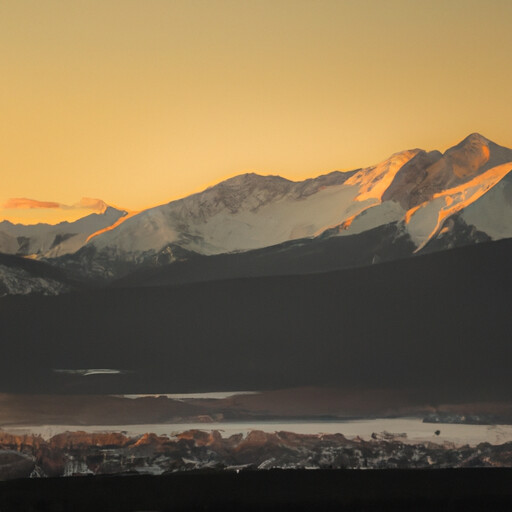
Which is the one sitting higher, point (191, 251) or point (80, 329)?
point (191, 251)

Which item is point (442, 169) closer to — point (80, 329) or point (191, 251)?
point (191, 251)

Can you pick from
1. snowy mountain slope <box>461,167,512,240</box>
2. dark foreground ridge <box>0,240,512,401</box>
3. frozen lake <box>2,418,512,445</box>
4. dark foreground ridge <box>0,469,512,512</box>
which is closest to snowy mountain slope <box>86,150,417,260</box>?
dark foreground ridge <box>0,240,512,401</box>

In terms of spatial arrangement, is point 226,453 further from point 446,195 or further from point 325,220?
point 446,195

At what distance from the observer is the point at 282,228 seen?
6758 millimetres

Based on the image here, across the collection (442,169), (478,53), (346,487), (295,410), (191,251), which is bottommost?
(346,487)

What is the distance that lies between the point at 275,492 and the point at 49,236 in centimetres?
219

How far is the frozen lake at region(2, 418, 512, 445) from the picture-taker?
643 cm

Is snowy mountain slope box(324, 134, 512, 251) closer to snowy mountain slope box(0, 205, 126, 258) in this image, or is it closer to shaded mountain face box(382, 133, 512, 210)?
shaded mountain face box(382, 133, 512, 210)

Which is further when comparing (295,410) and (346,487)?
(295,410)

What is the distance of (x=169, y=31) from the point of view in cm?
683

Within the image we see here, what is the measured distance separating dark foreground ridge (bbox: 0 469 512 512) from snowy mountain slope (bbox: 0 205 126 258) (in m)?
1.47

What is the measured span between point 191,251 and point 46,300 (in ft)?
3.23

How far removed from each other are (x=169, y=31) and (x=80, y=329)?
2040 mm

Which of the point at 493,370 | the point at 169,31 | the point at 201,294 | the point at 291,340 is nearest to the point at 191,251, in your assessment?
the point at 201,294
